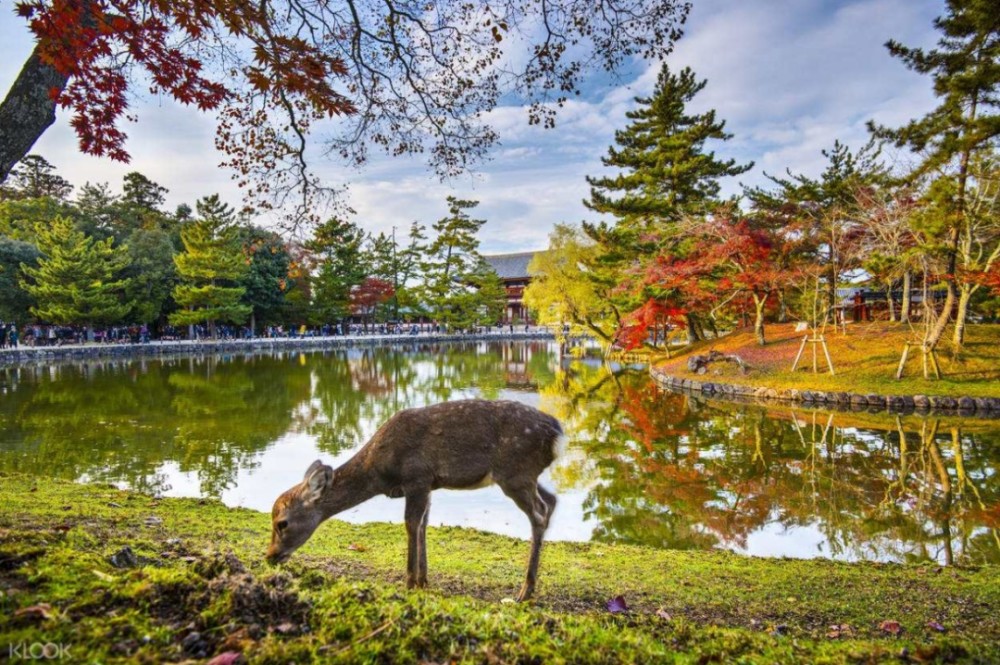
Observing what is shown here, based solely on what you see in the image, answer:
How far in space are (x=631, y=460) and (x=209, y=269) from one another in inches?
1409

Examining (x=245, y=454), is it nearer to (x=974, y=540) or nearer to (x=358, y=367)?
(x=974, y=540)

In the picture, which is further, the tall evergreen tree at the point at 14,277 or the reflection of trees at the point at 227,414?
the tall evergreen tree at the point at 14,277

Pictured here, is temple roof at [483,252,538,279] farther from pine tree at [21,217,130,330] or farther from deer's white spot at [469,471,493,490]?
deer's white spot at [469,471,493,490]

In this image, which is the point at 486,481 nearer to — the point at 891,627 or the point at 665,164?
the point at 891,627

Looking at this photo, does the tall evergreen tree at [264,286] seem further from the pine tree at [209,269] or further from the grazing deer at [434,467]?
the grazing deer at [434,467]

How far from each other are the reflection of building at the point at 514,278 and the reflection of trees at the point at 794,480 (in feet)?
167

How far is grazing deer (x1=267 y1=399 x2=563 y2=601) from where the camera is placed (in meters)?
→ 3.99

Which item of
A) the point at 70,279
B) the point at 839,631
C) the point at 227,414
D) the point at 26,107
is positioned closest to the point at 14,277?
the point at 70,279

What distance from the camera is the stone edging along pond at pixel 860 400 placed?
15.0 metres

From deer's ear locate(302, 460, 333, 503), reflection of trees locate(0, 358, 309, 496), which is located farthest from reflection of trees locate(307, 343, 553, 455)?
deer's ear locate(302, 460, 333, 503)

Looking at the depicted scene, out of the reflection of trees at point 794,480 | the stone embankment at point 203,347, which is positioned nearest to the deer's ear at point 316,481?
the reflection of trees at point 794,480

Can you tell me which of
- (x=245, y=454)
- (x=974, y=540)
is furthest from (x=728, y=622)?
(x=245, y=454)

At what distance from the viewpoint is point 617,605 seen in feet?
12.8

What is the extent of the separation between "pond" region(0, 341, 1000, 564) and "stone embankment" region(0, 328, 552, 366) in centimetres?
1115
